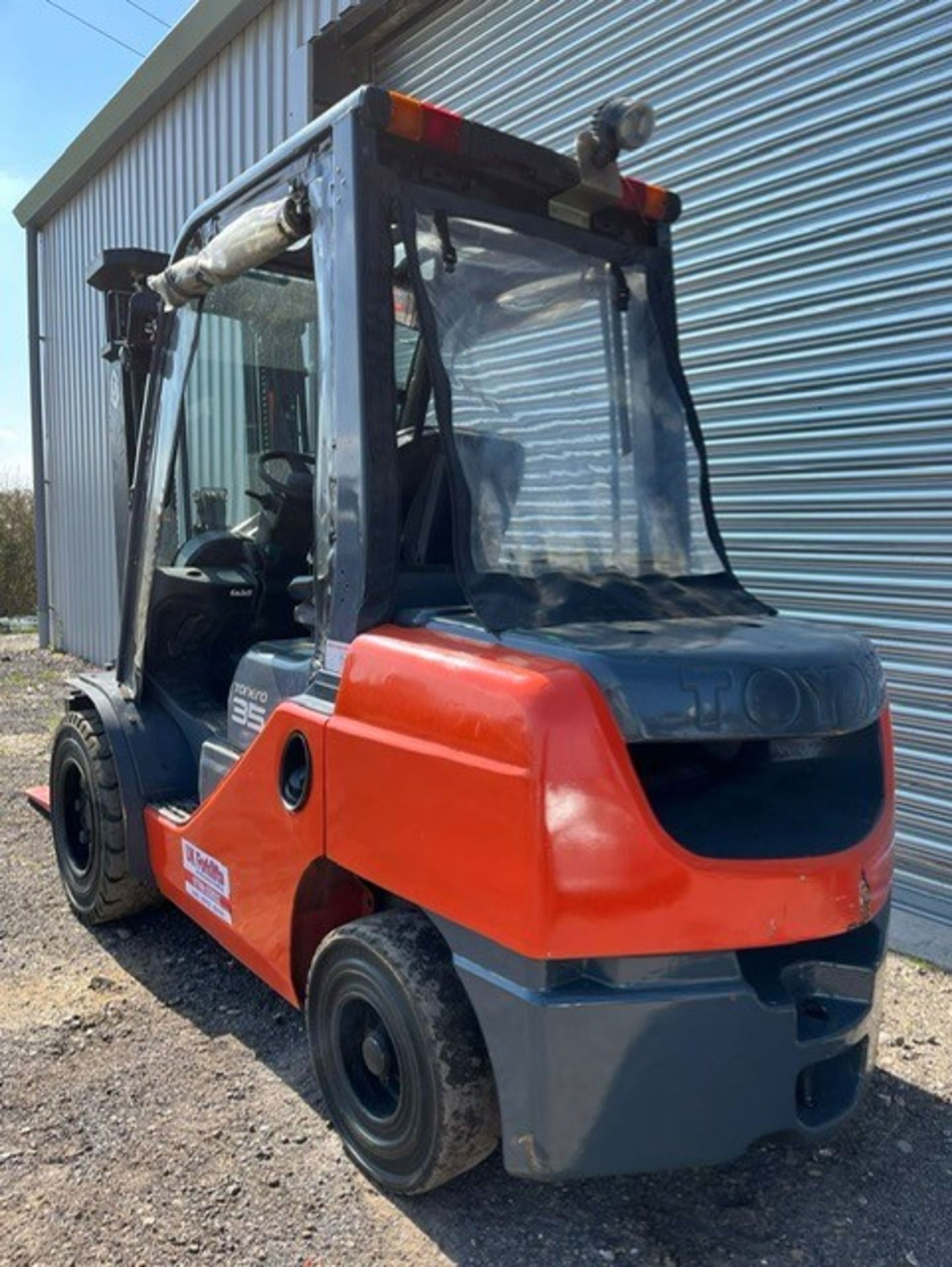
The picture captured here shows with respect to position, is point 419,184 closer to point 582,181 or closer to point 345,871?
point 582,181

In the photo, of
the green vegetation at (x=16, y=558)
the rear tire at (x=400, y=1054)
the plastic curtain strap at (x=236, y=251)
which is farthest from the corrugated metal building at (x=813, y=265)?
the green vegetation at (x=16, y=558)

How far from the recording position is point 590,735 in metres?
1.97

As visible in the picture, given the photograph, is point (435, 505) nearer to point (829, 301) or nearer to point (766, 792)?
point (766, 792)

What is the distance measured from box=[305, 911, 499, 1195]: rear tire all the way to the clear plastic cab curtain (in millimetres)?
923

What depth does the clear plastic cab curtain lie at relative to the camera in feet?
8.20

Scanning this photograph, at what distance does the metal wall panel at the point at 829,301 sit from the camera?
14.0 feet

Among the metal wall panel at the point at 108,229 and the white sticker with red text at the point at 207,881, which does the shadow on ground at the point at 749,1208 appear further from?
the metal wall panel at the point at 108,229

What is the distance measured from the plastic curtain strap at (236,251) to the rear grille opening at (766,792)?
1670 millimetres

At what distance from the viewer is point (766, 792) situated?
2418 mm

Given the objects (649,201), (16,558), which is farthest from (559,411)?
(16,558)

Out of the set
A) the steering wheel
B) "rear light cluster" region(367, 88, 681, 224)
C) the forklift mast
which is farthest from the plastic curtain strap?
the forklift mast

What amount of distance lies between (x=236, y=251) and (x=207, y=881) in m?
1.90

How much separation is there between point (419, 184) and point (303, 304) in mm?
1145

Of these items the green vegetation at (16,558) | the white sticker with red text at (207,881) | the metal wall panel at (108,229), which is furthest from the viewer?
the green vegetation at (16,558)
